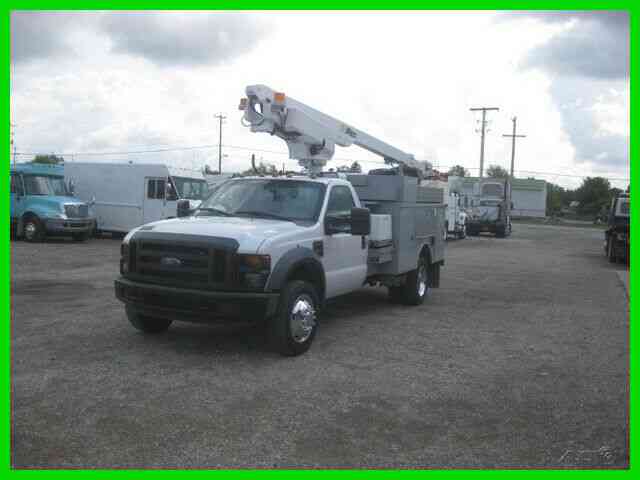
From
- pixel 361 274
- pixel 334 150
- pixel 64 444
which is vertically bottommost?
pixel 64 444

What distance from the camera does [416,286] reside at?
10500 millimetres

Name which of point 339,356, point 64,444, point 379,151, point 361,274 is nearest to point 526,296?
point 379,151

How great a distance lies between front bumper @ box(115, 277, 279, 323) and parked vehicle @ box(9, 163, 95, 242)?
15.0m

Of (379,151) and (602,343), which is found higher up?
(379,151)

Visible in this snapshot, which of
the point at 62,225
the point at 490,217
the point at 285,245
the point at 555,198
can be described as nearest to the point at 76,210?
the point at 62,225

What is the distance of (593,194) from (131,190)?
7567 centimetres

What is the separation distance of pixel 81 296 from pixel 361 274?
4850 millimetres

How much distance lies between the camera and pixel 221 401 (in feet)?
17.8

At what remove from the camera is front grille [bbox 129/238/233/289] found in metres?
6.44

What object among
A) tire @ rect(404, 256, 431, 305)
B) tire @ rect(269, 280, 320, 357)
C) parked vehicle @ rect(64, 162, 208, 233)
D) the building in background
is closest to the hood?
tire @ rect(269, 280, 320, 357)

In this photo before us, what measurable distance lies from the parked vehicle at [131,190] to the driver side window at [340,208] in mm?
13294

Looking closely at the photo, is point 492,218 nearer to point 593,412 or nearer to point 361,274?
point 361,274

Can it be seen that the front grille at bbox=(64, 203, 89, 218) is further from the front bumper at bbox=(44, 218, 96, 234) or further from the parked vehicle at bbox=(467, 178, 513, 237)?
the parked vehicle at bbox=(467, 178, 513, 237)

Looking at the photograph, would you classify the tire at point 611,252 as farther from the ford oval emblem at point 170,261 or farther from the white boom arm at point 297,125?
the ford oval emblem at point 170,261
